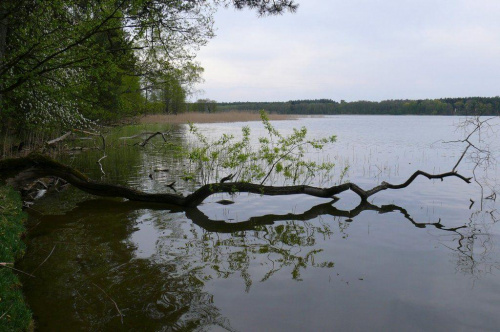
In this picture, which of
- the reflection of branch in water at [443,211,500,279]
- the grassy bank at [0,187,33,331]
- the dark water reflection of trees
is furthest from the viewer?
the reflection of branch in water at [443,211,500,279]

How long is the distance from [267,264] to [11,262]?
3.99 m

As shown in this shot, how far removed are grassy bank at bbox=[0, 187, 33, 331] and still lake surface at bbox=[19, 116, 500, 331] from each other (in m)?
0.32

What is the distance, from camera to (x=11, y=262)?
545 centimetres

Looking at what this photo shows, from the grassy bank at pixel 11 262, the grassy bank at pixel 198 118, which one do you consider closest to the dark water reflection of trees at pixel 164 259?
the grassy bank at pixel 11 262

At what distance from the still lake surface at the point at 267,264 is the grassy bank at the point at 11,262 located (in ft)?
1.04

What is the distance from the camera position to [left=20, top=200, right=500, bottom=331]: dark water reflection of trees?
4.93 metres

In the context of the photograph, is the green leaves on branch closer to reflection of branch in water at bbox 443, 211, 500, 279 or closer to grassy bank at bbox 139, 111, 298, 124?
reflection of branch in water at bbox 443, 211, 500, 279

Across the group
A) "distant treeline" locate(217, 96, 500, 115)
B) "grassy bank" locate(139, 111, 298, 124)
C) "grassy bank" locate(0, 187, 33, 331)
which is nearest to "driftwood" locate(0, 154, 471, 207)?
"grassy bank" locate(0, 187, 33, 331)

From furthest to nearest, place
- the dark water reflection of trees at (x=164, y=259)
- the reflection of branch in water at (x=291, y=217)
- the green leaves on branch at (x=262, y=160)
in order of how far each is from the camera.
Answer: the green leaves on branch at (x=262, y=160)
the reflection of branch in water at (x=291, y=217)
the dark water reflection of trees at (x=164, y=259)

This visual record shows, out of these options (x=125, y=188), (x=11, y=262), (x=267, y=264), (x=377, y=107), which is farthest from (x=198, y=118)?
(x=377, y=107)

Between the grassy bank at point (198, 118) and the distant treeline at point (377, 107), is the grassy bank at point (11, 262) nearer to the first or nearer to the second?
the grassy bank at point (198, 118)

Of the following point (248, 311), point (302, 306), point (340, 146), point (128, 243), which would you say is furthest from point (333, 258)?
point (340, 146)

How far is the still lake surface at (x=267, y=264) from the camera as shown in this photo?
4941mm

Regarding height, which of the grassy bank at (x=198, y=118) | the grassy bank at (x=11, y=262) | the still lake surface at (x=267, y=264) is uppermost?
the grassy bank at (x=198, y=118)
